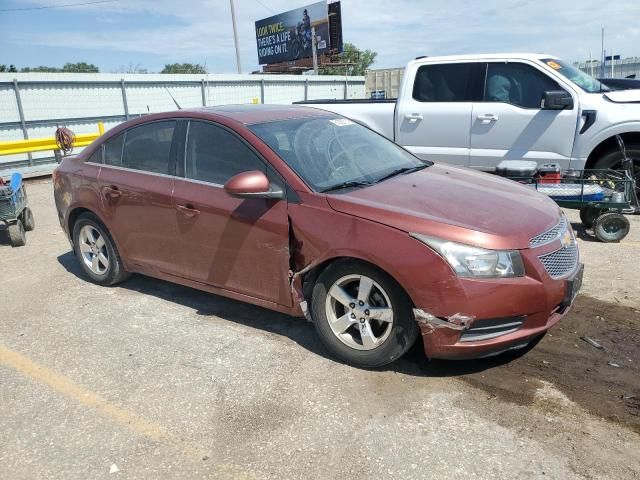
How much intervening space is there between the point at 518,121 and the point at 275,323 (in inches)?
186

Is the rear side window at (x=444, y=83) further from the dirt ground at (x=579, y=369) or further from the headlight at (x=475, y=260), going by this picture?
the headlight at (x=475, y=260)

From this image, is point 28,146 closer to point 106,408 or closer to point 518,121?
point 518,121

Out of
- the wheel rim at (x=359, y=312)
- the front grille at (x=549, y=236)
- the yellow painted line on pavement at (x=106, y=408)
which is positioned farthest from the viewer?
the wheel rim at (x=359, y=312)

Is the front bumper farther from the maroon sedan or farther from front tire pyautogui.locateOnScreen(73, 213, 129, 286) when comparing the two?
front tire pyautogui.locateOnScreen(73, 213, 129, 286)

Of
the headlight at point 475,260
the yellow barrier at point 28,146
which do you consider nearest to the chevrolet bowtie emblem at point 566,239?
the headlight at point 475,260

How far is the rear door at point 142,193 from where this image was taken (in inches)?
173

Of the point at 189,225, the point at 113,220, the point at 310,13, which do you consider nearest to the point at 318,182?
the point at 189,225

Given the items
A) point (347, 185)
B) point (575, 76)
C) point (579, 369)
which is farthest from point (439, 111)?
point (579, 369)

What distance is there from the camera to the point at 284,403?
3.23m

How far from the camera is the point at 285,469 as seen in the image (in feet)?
8.79

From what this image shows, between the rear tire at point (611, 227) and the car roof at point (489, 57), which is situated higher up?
the car roof at point (489, 57)

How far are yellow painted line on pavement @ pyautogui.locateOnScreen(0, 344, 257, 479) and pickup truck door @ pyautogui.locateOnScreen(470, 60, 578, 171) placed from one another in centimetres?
585

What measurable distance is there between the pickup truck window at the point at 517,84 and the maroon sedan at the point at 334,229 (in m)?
3.33

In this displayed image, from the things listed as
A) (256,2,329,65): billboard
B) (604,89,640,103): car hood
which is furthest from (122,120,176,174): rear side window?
(256,2,329,65): billboard
